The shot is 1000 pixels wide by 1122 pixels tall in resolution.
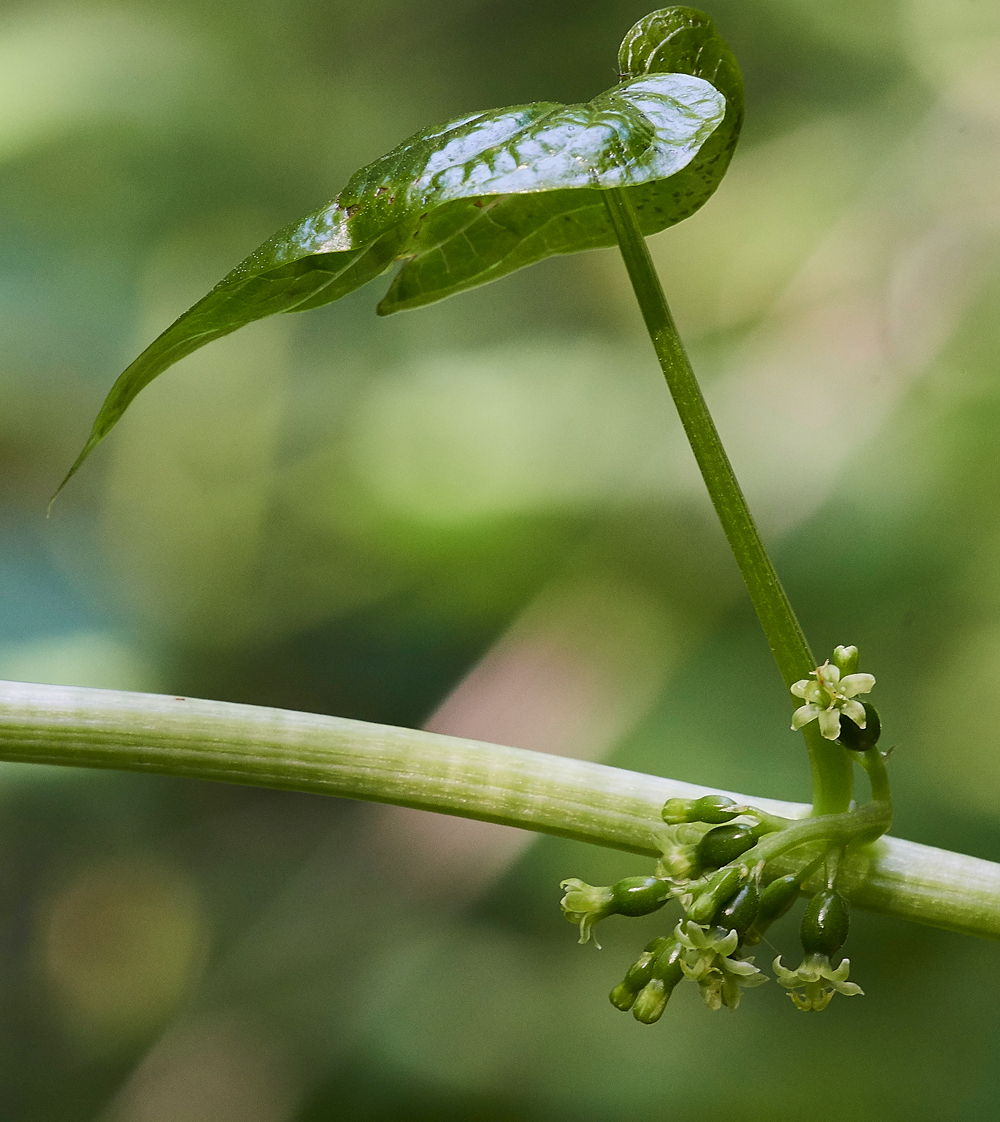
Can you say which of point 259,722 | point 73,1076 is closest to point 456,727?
point 73,1076

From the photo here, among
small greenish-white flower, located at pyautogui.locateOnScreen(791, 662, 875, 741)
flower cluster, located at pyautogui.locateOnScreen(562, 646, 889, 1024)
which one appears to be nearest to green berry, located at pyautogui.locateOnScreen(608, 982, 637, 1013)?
flower cluster, located at pyautogui.locateOnScreen(562, 646, 889, 1024)

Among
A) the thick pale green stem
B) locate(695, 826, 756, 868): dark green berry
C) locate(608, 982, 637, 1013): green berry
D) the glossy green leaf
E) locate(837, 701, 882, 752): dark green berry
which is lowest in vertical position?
locate(608, 982, 637, 1013): green berry

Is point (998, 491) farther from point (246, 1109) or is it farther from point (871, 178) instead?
point (246, 1109)

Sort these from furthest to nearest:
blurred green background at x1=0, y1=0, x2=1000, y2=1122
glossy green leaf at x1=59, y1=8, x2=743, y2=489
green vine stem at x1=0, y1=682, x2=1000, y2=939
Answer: blurred green background at x1=0, y1=0, x2=1000, y2=1122, green vine stem at x1=0, y1=682, x2=1000, y2=939, glossy green leaf at x1=59, y1=8, x2=743, y2=489

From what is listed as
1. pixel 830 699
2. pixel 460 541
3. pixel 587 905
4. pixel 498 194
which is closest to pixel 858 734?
pixel 830 699

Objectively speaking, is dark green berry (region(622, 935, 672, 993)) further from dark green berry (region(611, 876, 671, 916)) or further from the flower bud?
the flower bud

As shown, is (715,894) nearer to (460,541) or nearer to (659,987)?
(659,987)

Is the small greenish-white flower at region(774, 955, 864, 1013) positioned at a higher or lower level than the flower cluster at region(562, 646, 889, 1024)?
lower

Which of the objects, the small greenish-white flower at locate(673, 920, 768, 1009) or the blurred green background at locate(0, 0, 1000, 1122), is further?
the blurred green background at locate(0, 0, 1000, 1122)
